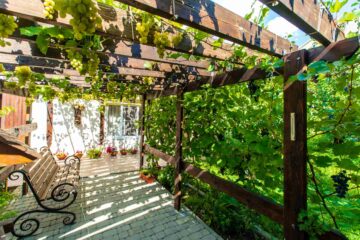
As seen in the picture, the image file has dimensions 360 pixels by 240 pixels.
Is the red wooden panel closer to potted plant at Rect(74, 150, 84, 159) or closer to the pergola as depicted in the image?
potted plant at Rect(74, 150, 84, 159)

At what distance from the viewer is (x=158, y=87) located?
4887 mm

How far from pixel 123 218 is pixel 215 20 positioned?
313cm

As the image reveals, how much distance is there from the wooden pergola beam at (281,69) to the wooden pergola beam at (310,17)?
0.08 meters

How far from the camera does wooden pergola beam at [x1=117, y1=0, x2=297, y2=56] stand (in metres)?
1.07

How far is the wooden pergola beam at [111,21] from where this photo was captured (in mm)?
1086

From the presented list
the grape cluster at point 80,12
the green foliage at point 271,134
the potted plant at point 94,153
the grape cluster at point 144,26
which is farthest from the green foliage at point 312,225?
the potted plant at point 94,153

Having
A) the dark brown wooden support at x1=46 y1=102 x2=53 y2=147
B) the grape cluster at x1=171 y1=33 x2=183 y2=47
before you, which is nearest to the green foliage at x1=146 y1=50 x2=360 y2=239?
the grape cluster at x1=171 y1=33 x2=183 y2=47

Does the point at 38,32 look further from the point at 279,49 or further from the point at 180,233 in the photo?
the point at 180,233

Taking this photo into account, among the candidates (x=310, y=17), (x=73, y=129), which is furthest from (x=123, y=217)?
(x=73, y=129)

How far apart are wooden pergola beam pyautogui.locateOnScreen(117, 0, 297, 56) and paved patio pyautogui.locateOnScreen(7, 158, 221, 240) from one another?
2.55m

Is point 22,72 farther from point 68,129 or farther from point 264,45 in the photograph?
point 68,129

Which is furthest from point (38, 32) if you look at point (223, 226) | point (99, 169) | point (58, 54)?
point (99, 169)

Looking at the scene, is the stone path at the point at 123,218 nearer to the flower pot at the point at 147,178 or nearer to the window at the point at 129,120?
the flower pot at the point at 147,178

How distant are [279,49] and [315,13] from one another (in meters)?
0.59
